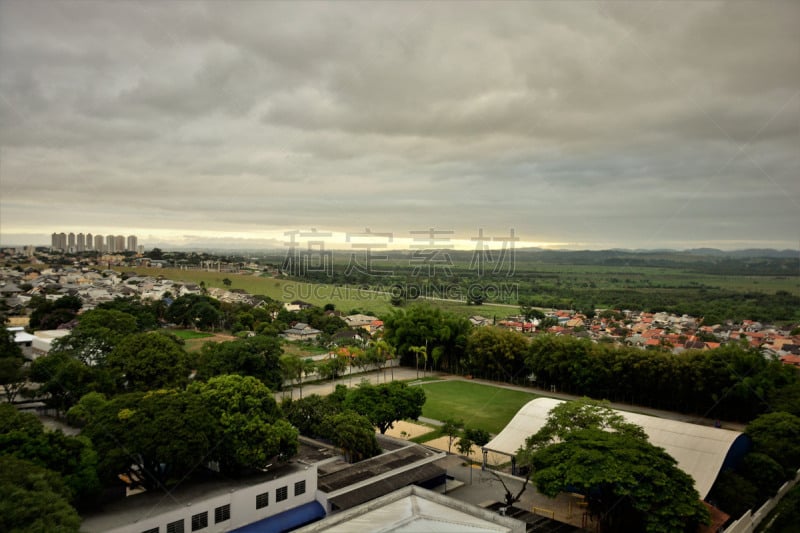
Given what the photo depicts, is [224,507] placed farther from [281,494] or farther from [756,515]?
[756,515]

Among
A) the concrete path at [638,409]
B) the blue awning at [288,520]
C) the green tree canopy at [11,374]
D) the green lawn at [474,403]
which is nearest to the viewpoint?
the blue awning at [288,520]

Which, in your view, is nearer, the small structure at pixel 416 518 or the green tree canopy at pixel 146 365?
the small structure at pixel 416 518

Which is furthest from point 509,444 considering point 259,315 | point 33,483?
point 259,315

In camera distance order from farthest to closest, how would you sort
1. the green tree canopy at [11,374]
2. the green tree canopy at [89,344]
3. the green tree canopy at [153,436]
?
the green tree canopy at [89,344] < the green tree canopy at [11,374] < the green tree canopy at [153,436]

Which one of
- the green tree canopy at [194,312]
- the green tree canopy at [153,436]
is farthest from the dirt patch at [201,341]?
the green tree canopy at [153,436]

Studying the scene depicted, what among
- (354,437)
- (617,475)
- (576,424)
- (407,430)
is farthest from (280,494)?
(407,430)

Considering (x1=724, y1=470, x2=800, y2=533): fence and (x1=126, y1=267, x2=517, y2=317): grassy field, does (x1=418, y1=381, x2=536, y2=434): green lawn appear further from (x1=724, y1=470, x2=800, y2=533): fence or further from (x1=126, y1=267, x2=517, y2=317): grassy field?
(x1=126, y1=267, x2=517, y2=317): grassy field

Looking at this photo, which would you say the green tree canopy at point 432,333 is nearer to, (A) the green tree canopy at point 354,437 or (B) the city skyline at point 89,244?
(A) the green tree canopy at point 354,437
